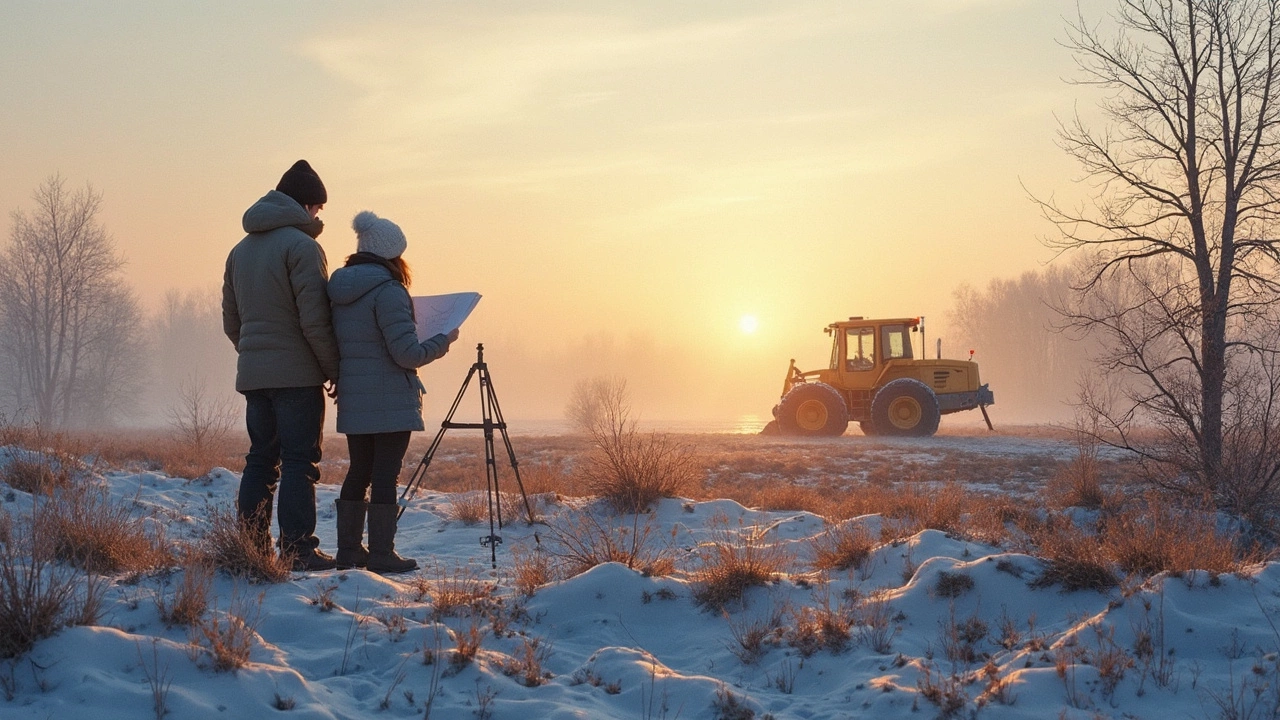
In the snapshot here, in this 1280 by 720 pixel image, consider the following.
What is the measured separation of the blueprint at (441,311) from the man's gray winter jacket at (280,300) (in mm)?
591

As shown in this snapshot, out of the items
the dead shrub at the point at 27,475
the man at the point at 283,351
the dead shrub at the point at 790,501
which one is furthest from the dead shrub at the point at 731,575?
the dead shrub at the point at 27,475

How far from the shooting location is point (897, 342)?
74.6 feet

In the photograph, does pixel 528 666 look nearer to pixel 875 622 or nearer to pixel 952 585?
pixel 875 622

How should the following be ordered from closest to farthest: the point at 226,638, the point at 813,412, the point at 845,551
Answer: the point at 226,638
the point at 845,551
the point at 813,412

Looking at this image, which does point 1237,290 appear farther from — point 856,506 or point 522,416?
point 522,416

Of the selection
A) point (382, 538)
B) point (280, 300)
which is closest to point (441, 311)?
point (280, 300)

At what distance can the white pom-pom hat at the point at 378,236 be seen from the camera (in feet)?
17.8

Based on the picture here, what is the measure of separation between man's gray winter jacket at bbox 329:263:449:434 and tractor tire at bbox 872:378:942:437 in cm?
1788

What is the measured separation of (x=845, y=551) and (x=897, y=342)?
17.6 m

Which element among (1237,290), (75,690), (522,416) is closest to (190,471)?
(75,690)

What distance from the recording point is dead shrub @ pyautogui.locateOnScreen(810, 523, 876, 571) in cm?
595

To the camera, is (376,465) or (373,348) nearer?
(373,348)

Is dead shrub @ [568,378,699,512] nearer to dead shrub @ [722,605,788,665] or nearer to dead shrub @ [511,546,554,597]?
dead shrub @ [511,546,554,597]

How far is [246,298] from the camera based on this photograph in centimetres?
512
